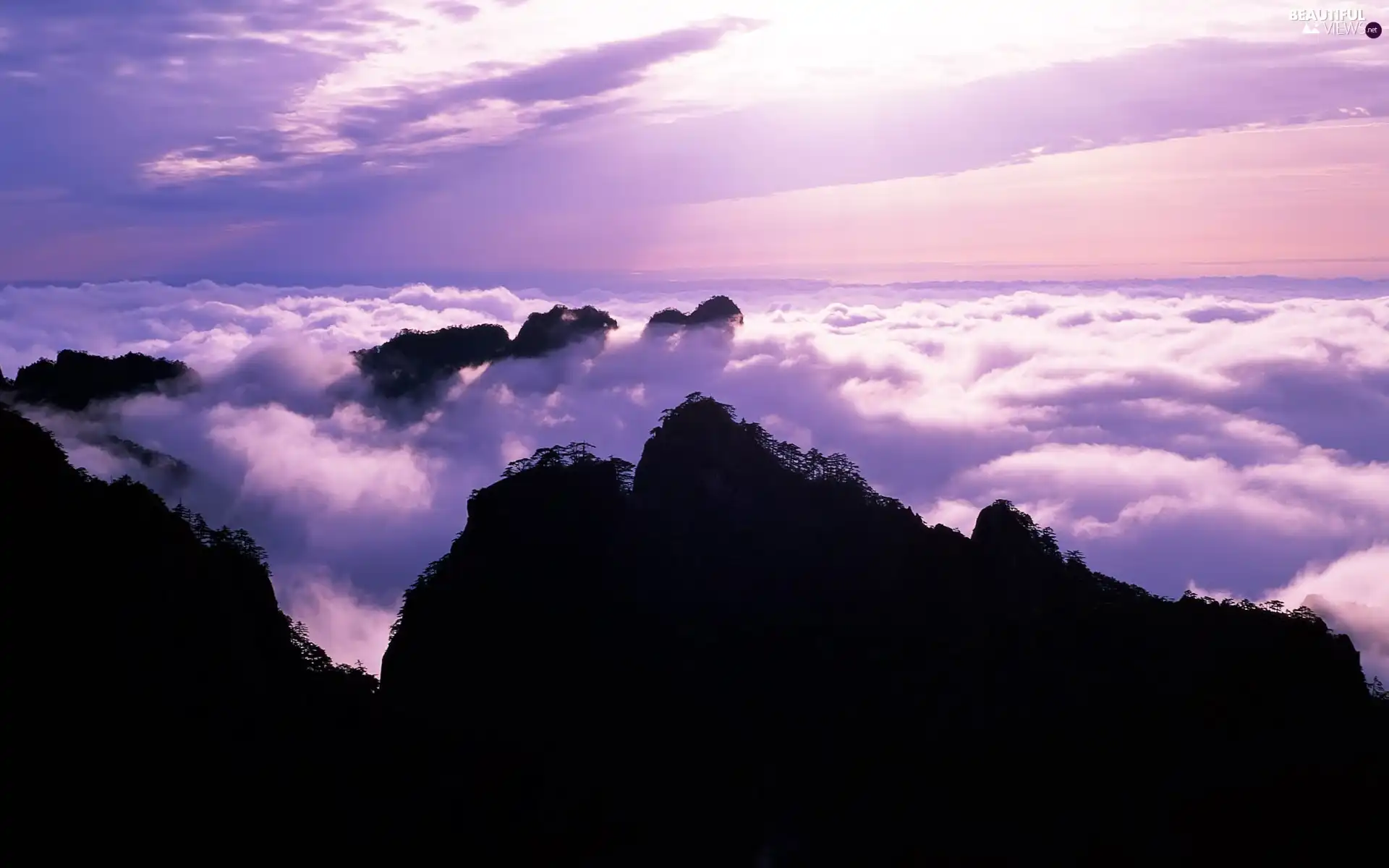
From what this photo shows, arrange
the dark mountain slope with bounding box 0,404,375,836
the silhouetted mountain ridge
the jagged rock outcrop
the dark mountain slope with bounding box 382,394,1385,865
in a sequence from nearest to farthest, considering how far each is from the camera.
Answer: the dark mountain slope with bounding box 0,404,375,836, the silhouetted mountain ridge, the dark mountain slope with bounding box 382,394,1385,865, the jagged rock outcrop

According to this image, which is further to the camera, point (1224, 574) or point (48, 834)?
point (1224, 574)

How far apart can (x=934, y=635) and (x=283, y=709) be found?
68.6 feet

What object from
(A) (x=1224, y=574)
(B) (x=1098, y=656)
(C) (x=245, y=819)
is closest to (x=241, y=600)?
(C) (x=245, y=819)

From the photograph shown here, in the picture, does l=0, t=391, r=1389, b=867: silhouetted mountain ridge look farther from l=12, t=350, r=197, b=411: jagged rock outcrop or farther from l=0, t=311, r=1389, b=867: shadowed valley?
l=12, t=350, r=197, b=411: jagged rock outcrop

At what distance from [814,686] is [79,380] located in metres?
122

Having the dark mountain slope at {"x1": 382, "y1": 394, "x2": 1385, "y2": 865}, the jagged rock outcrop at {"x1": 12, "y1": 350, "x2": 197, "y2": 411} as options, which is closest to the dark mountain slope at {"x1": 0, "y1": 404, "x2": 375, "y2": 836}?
the dark mountain slope at {"x1": 382, "y1": 394, "x2": 1385, "y2": 865}

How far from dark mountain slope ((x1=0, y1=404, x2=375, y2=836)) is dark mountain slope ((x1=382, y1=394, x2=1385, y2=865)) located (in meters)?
3.60

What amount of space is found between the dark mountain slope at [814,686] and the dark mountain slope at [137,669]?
360 cm

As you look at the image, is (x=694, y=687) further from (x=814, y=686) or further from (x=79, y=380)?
(x=79, y=380)

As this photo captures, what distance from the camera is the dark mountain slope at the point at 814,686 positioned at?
84.9 feet

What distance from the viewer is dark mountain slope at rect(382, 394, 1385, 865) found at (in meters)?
25.9

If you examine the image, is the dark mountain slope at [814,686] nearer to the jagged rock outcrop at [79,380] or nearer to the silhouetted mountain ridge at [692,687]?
the silhouetted mountain ridge at [692,687]

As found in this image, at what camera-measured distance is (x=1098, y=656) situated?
29.1m

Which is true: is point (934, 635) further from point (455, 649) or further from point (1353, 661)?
point (455, 649)
